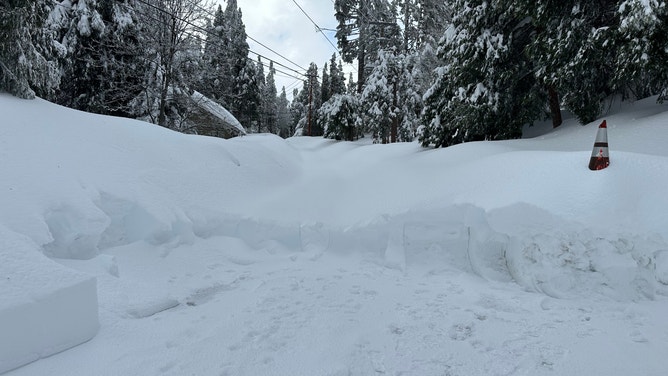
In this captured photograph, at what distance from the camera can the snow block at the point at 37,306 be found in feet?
6.84

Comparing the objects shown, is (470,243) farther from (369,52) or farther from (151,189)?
(369,52)

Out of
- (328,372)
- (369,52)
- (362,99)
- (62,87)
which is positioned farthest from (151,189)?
(369,52)

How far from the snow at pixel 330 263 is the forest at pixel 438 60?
4.81 feet

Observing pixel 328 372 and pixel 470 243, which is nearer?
pixel 328 372

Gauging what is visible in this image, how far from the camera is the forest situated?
225 inches

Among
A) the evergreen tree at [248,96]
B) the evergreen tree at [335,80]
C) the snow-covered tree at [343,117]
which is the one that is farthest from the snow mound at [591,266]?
the evergreen tree at [335,80]

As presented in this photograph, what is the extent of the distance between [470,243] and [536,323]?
1386mm

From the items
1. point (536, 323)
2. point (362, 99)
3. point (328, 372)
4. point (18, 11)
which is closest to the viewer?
point (328, 372)

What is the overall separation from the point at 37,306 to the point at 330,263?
2.91 metres

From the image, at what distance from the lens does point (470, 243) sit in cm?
414

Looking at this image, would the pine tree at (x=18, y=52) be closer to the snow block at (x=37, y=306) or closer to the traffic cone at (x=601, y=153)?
the snow block at (x=37, y=306)

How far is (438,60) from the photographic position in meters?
14.6

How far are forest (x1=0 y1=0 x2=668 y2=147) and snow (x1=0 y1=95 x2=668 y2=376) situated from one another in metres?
Result: 1.47

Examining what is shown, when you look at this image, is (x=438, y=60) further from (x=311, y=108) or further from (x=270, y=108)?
(x=270, y=108)
